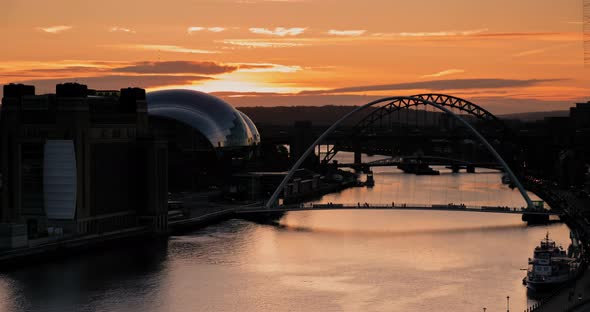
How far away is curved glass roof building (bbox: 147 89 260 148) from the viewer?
93062mm

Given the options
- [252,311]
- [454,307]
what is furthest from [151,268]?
[454,307]

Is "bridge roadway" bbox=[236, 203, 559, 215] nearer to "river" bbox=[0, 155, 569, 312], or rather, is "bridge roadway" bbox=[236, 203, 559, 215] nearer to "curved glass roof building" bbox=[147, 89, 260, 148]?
"river" bbox=[0, 155, 569, 312]

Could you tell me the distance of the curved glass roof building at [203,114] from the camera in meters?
93.1

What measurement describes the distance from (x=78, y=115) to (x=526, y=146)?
77.3m

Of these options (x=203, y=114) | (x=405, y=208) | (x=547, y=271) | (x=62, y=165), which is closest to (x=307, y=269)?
(x=547, y=271)

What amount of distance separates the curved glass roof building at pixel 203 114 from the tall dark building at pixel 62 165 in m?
25.3

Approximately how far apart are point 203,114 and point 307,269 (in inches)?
1688

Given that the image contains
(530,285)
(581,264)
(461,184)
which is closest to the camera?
(530,285)

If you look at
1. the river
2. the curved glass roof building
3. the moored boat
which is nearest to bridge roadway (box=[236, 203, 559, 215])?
the river

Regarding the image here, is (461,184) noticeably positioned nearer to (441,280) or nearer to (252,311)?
(441,280)

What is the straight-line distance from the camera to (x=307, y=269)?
5306 centimetres

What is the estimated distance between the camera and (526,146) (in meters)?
134

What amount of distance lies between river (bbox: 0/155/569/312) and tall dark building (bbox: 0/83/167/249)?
3479 millimetres

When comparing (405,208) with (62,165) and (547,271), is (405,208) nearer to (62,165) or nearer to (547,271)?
(62,165)
